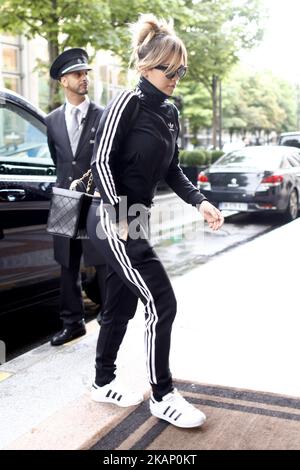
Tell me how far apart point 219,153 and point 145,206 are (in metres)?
20.0

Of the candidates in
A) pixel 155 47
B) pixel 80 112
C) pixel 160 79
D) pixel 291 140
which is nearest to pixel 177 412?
pixel 160 79

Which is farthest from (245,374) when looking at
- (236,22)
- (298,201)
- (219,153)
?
(236,22)

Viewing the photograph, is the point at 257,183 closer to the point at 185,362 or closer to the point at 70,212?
the point at 185,362

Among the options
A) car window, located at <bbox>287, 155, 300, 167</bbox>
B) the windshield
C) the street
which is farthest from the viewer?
car window, located at <bbox>287, 155, 300, 167</bbox>

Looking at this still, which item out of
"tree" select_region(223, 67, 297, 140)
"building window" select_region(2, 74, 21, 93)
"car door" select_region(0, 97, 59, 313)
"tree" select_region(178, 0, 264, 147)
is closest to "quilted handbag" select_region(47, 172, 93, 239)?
"car door" select_region(0, 97, 59, 313)

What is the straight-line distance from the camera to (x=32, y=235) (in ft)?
15.0

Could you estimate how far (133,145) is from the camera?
293 centimetres

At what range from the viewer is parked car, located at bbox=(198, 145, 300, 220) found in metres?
11.5

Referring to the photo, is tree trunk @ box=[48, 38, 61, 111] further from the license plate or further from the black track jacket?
the black track jacket

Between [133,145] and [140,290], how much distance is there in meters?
0.68

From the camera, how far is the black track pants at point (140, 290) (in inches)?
117

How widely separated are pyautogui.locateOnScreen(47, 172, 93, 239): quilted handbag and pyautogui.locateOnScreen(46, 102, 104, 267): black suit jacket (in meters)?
0.47

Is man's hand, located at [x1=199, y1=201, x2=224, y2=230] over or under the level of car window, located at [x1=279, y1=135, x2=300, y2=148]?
under
